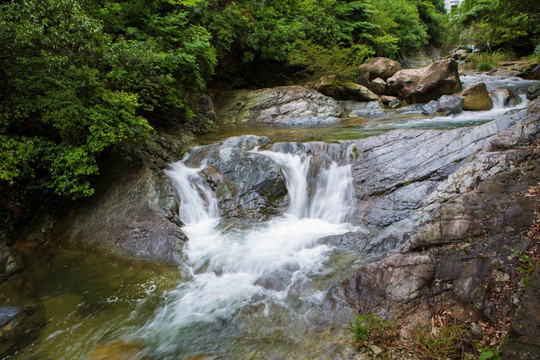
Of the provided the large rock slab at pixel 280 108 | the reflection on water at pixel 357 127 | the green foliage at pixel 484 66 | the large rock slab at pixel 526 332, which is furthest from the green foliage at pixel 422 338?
the green foliage at pixel 484 66

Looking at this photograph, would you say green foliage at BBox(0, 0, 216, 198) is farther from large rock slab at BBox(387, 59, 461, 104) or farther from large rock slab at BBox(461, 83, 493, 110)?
large rock slab at BBox(387, 59, 461, 104)

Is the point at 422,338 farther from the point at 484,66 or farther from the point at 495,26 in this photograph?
the point at 495,26

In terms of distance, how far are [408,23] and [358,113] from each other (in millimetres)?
18214

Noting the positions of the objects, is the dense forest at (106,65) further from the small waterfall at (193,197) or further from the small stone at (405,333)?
the small stone at (405,333)

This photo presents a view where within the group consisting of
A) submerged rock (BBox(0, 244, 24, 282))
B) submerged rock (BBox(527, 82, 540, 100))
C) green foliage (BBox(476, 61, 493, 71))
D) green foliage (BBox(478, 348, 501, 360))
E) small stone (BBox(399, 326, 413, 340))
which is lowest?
small stone (BBox(399, 326, 413, 340))

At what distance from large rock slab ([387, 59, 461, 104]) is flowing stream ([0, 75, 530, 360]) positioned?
31.2 feet

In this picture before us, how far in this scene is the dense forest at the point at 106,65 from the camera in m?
5.61

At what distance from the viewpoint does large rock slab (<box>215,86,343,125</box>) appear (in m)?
13.7

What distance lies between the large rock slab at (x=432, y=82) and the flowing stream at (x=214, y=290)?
31.2 feet

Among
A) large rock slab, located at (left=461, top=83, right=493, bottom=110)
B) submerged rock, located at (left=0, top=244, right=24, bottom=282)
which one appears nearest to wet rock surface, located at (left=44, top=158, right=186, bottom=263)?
submerged rock, located at (left=0, top=244, right=24, bottom=282)

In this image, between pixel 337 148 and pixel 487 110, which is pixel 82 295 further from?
pixel 487 110

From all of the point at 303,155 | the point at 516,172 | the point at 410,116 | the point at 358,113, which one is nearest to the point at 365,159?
the point at 303,155

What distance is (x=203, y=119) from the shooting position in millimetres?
13078

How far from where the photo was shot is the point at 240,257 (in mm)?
5609
